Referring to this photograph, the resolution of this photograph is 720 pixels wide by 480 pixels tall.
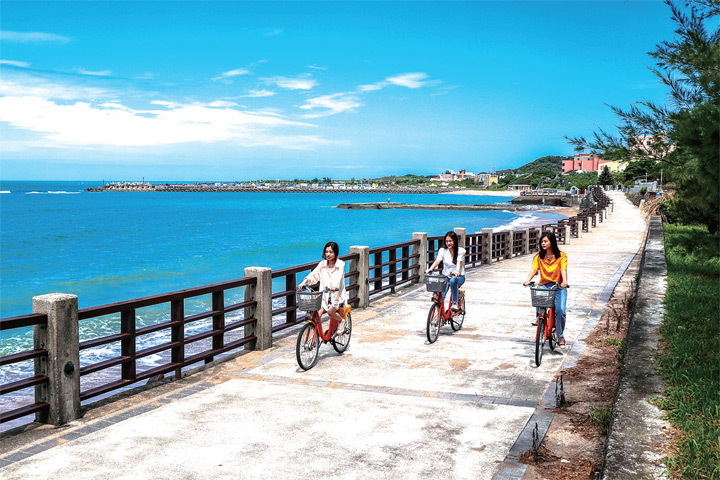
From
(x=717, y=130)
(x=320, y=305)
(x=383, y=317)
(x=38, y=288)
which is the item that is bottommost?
(x=38, y=288)

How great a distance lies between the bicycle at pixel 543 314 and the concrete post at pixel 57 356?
18.7ft

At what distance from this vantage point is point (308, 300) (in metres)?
8.34

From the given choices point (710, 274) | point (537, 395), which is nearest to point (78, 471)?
point (537, 395)

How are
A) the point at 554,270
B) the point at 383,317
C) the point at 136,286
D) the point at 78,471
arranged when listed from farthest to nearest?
the point at 136,286, the point at 383,317, the point at 554,270, the point at 78,471

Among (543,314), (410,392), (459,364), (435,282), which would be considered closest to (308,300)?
(410,392)

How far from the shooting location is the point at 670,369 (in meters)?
7.04

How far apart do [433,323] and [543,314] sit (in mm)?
1950

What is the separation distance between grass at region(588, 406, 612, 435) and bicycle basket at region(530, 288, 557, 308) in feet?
6.63

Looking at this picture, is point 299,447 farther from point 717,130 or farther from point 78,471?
point 717,130

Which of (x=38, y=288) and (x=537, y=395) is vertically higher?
(x=537, y=395)

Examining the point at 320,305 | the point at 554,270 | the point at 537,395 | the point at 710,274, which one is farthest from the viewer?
the point at 710,274

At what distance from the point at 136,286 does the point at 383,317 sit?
3053cm

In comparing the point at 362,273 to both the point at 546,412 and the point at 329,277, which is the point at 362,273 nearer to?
the point at 329,277

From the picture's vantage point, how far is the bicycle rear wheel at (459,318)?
36.3 feet
